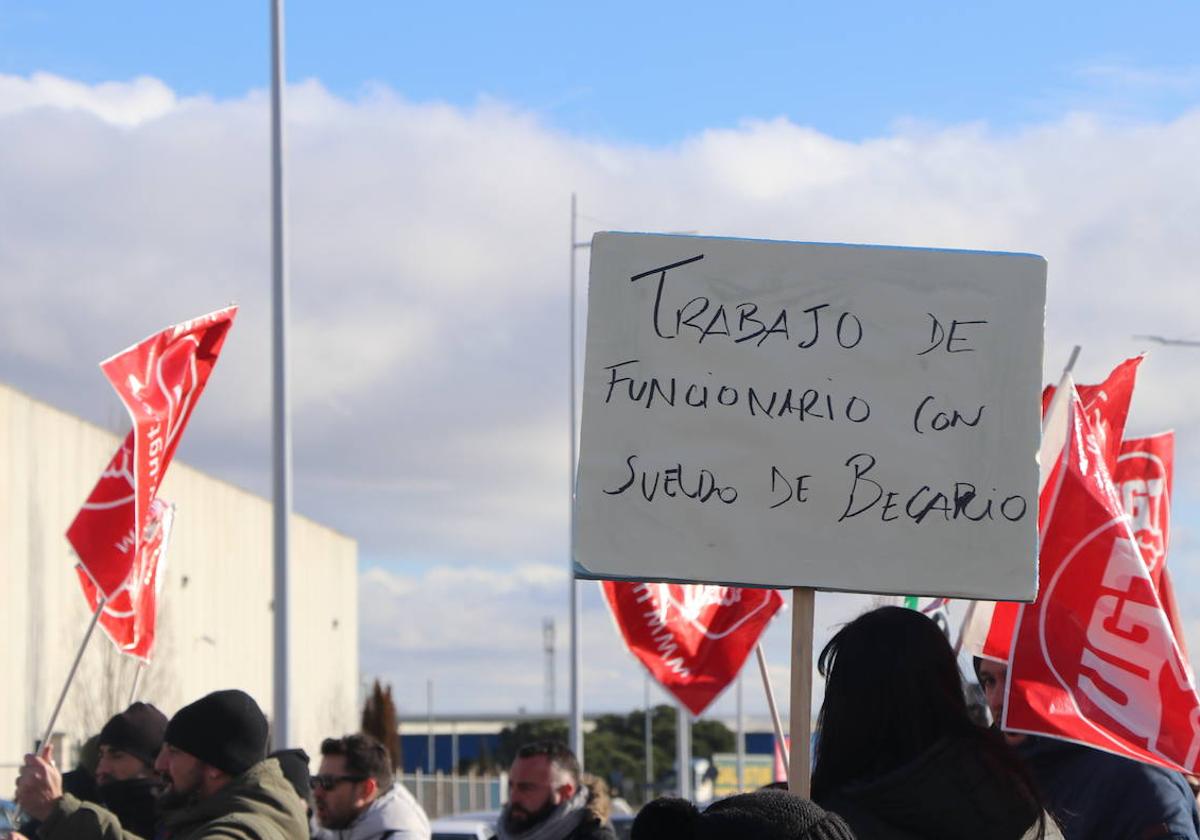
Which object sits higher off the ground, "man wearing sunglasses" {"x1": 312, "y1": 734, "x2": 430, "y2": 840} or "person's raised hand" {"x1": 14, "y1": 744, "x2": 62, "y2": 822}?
"person's raised hand" {"x1": 14, "y1": 744, "x2": 62, "y2": 822}

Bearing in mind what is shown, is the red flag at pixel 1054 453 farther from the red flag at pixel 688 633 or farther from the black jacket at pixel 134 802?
the red flag at pixel 688 633

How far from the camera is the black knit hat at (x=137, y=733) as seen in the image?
6.95m

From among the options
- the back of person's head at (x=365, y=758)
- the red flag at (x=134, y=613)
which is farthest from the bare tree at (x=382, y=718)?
the back of person's head at (x=365, y=758)

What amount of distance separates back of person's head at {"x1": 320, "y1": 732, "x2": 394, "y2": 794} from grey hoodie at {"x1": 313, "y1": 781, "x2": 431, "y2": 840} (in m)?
0.07

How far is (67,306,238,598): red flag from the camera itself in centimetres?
885

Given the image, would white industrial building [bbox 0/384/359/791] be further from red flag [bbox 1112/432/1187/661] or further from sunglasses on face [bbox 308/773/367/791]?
red flag [bbox 1112/432/1187/661]

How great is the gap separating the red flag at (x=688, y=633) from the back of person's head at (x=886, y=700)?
775 cm

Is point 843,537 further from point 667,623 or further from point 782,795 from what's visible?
point 667,623

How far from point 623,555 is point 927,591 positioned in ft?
2.20

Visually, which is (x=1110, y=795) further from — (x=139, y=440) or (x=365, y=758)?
(x=139, y=440)

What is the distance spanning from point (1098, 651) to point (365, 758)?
139 inches

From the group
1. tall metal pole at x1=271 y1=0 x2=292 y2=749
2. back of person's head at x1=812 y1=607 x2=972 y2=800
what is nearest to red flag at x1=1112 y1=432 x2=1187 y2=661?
back of person's head at x1=812 y1=607 x2=972 y2=800

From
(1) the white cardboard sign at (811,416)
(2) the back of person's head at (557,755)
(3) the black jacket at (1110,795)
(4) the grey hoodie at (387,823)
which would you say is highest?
(1) the white cardboard sign at (811,416)

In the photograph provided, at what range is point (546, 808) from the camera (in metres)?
6.96
